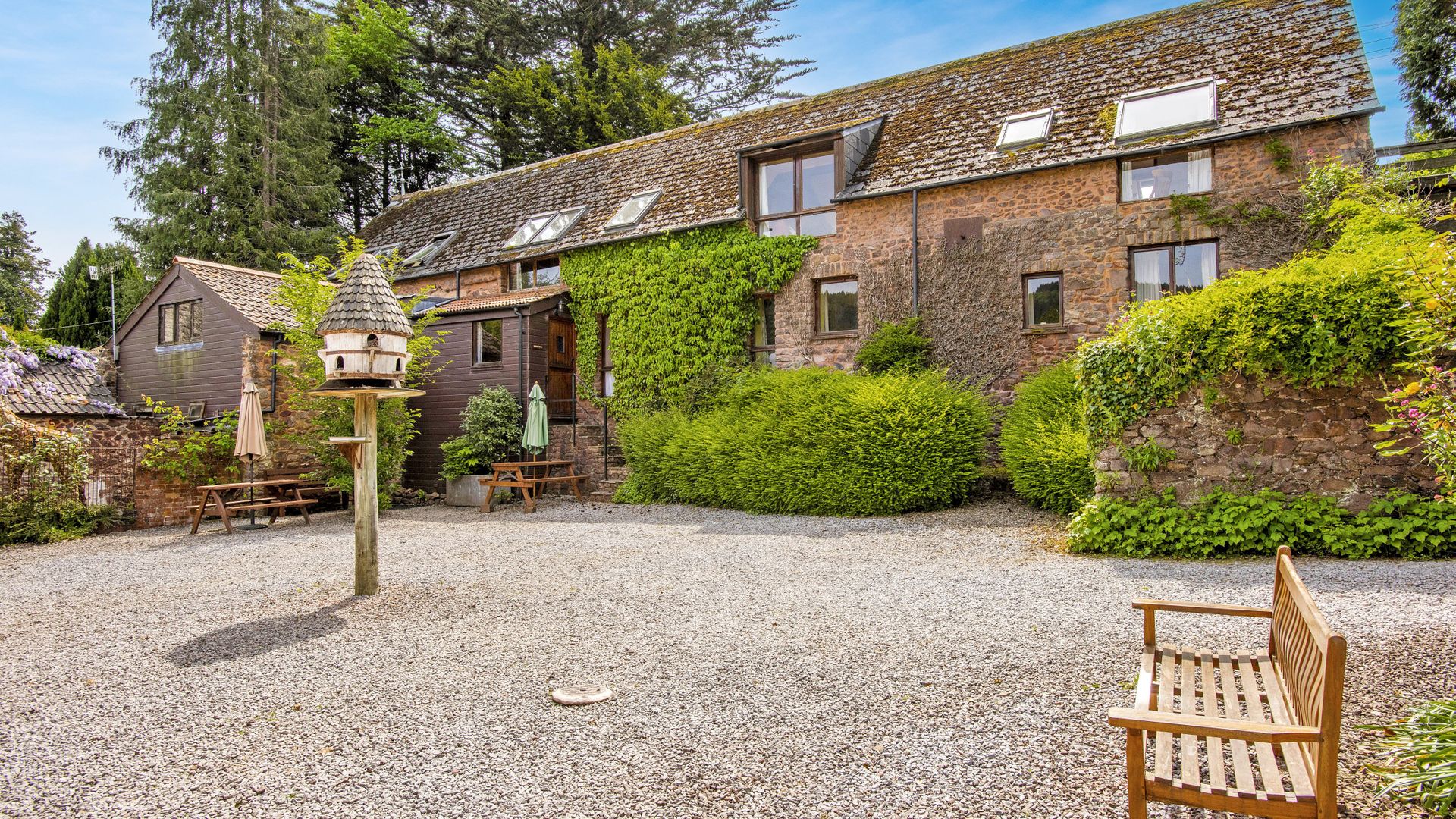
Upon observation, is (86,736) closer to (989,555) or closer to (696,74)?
(989,555)

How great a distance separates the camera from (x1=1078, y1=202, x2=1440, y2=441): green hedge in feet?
23.4

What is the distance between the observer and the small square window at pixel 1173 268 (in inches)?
482

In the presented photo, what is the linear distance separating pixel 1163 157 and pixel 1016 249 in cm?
259

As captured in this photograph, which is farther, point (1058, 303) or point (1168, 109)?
point (1058, 303)

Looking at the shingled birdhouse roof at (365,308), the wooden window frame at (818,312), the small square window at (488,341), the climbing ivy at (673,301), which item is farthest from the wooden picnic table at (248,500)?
the wooden window frame at (818,312)

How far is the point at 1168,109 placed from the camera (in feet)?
41.9

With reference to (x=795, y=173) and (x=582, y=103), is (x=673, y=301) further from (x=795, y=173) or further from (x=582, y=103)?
(x=582, y=103)

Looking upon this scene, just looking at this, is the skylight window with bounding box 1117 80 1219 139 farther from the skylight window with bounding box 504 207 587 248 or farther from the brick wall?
the skylight window with bounding box 504 207 587 248

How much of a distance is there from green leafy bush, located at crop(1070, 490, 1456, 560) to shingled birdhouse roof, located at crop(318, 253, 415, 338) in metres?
7.26

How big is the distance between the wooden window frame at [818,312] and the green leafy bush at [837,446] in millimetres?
2060

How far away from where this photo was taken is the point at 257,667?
501 centimetres

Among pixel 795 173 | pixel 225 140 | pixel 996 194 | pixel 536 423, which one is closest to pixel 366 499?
pixel 536 423

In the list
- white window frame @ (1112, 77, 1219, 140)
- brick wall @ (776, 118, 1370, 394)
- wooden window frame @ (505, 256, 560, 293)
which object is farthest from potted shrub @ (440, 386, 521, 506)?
white window frame @ (1112, 77, 1219, 140)

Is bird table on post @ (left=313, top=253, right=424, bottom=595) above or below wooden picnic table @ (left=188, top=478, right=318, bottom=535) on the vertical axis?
above
